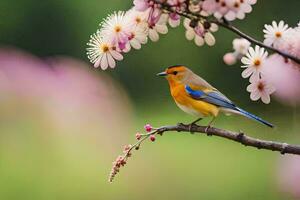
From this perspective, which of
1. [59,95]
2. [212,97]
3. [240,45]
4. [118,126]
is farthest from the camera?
[118,126]

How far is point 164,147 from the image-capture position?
5086mm

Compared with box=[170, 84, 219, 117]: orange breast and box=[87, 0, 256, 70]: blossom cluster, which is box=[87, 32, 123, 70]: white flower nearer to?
box=[87, 0, 256, 70]: blossom cluster

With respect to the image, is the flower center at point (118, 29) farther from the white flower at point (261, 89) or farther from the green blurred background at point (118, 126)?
the green blurred background at point (118, 126)

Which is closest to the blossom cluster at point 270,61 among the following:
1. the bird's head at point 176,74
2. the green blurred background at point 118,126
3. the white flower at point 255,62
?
the white flower at point 255,62

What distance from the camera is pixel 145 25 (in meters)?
0.90

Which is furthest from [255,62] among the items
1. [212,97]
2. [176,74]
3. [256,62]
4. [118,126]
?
[118,126]

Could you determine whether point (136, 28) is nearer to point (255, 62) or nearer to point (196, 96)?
point (255, 62)

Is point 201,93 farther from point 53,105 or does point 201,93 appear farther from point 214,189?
point 53,105

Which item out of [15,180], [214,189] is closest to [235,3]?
[15,180]

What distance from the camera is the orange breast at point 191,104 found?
1184mm

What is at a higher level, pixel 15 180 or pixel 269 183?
pixel 269 183

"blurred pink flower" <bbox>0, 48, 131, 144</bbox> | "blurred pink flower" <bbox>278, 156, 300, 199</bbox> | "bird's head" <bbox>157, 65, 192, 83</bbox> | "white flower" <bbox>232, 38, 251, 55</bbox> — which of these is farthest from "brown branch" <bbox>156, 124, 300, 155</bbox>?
"blurred pink flower" <bbox>0, 48, 131, 144</bbox>

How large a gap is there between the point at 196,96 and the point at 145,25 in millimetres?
334

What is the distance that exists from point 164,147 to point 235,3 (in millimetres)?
4282
